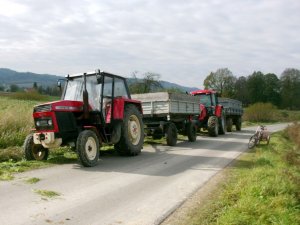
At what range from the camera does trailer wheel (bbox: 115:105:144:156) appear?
1125 centimetres

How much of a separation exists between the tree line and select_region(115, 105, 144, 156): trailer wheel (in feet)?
227

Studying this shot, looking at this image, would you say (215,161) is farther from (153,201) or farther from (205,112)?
(205,112)

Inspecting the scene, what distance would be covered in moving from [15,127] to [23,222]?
8.49m

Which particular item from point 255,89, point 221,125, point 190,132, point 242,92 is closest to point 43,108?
point 190,132

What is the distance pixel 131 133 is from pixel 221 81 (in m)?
71.1

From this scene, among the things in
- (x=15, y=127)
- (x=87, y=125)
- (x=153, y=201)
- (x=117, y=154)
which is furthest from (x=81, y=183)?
(x=15, y=127)

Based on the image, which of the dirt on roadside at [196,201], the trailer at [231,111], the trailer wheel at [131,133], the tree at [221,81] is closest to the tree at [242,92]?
the tree at [221,81]

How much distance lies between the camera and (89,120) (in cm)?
1048

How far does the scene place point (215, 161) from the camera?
436 inches

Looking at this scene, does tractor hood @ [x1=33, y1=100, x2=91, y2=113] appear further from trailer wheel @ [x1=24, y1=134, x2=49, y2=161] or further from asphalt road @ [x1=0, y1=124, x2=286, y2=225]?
asphalt road @ [x1=0, y1=124, x2=286, y2=225]

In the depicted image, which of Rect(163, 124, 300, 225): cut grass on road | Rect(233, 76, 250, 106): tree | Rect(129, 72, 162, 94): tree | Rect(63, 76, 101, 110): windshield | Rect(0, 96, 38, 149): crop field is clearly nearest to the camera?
Rect(163, 124, 300, 225): cut grass on road

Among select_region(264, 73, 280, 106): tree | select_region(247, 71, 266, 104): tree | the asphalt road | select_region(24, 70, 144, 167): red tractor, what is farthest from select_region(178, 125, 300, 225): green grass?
select_region(264, 73, 280, 106): tree

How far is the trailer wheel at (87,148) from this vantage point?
909 centimetres

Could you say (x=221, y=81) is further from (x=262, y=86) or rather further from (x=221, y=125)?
(x=221, y=125)
